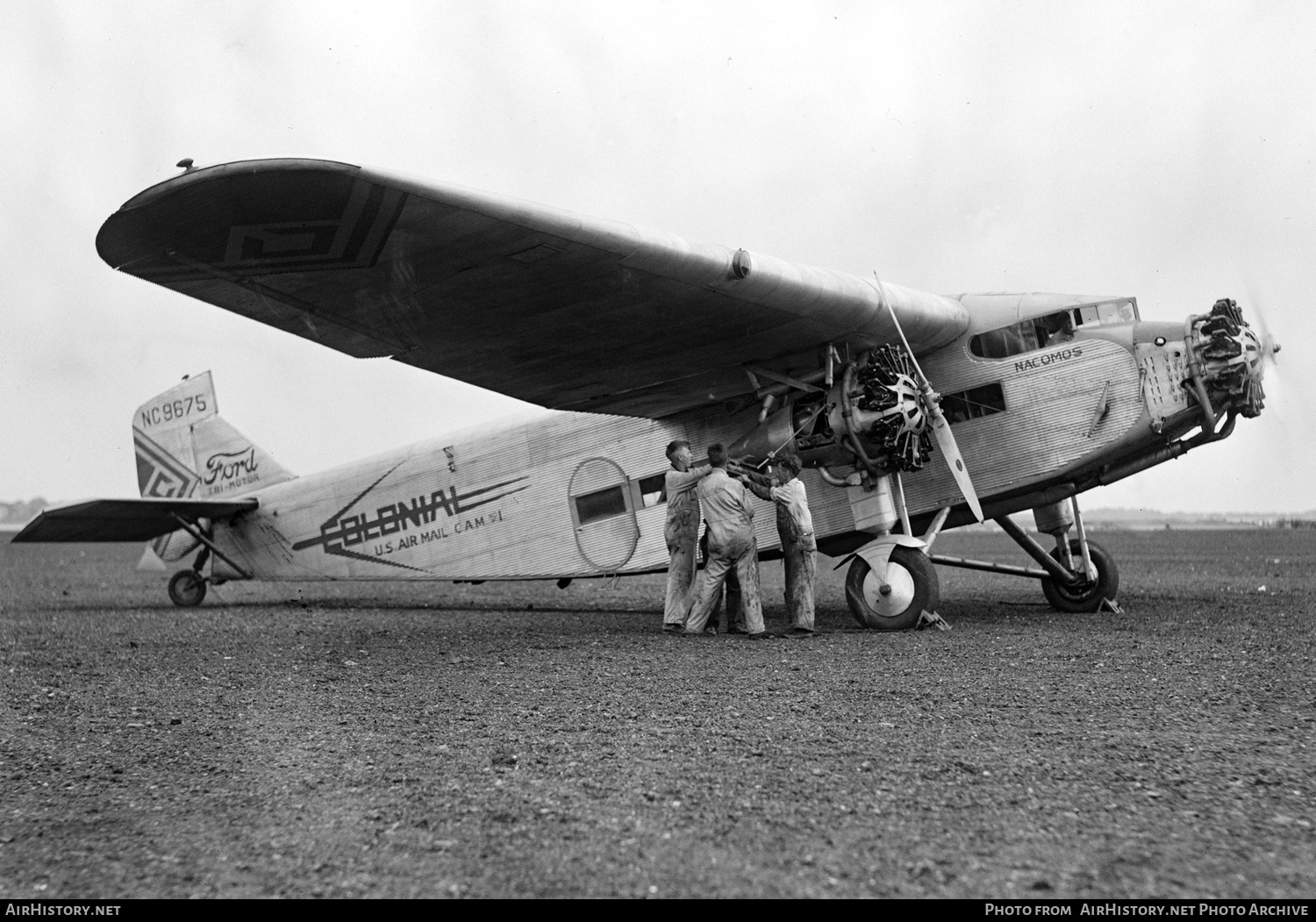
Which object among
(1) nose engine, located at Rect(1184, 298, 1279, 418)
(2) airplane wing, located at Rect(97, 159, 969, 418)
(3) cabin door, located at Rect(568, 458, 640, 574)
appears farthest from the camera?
(3) cabin door, located at Rect(568, 458, 640, 574)

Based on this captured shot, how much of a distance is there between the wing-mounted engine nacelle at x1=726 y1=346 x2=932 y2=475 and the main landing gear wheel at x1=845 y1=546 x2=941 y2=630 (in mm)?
827

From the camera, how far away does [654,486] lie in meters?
11.4

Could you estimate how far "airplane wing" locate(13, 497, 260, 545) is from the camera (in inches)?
520

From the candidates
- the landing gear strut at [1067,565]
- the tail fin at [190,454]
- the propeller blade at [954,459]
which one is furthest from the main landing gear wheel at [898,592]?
the tail fin at [190,454]

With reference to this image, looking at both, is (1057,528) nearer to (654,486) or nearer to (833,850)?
(654,486)

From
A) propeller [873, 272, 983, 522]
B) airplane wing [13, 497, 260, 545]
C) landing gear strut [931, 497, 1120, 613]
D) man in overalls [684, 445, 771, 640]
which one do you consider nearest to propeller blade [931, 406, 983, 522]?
propeller [873, 272, 983, 522]

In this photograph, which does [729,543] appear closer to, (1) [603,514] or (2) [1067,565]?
(1) [603,514]

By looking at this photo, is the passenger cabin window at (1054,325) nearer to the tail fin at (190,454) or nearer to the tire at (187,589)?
the tail fin at (190,454)

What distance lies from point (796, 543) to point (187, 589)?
9633 mm

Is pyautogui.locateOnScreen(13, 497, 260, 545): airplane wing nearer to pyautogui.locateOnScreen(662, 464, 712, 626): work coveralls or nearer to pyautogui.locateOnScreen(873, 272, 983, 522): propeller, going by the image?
pyautogui.locateOnScreen(662, 464, 712, 626): work coveralls

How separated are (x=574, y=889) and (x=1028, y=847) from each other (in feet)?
4.40

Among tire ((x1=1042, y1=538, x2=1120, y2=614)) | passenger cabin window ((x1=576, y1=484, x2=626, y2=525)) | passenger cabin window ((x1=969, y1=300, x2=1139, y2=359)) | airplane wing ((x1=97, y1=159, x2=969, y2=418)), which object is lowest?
tire ((x1=1042, y1=538, x2=1120, y2=614))

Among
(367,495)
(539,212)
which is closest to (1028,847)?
(539,212)

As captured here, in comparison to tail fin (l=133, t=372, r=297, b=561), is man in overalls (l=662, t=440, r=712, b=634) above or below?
below
